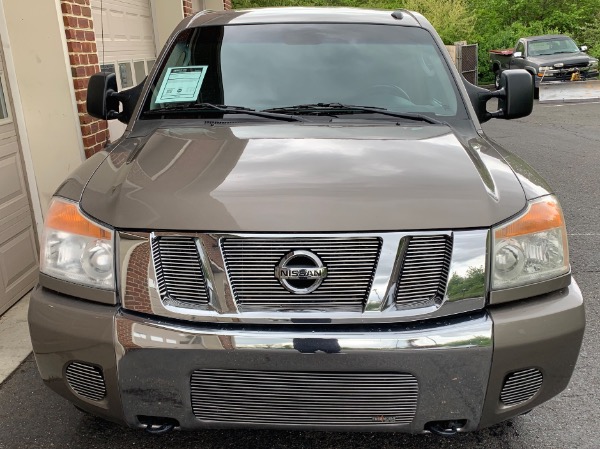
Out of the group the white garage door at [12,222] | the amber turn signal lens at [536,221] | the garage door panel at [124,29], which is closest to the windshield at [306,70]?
the amber turn signal lens at [536,221]

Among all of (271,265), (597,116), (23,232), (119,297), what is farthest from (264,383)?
(597,116)

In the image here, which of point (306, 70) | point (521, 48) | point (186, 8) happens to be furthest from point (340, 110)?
point (521, 48)

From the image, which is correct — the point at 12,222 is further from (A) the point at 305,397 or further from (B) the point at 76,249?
(A) the point at 305,397

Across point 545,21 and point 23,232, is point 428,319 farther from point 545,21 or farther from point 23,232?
point 545,21

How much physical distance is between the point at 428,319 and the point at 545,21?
1132 inches

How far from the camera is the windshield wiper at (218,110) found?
118 inches

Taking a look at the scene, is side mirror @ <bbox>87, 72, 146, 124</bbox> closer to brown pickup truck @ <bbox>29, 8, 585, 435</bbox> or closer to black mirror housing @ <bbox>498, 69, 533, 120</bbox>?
brown pickup truck @ <bbox>29, 8, 585, 435</bbox>

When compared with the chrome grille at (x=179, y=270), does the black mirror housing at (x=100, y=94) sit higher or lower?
higher

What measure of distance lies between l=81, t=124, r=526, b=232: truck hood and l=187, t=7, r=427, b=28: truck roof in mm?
1078

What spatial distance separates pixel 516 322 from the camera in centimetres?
209

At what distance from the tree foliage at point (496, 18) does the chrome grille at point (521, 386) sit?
2269 centimetres

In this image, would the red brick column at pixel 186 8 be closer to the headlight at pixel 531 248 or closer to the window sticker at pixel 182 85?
the window sticker at pixel 182 85

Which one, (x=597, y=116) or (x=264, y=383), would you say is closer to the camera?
(x=264, y=383)

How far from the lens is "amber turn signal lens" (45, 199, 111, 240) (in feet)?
7.14
